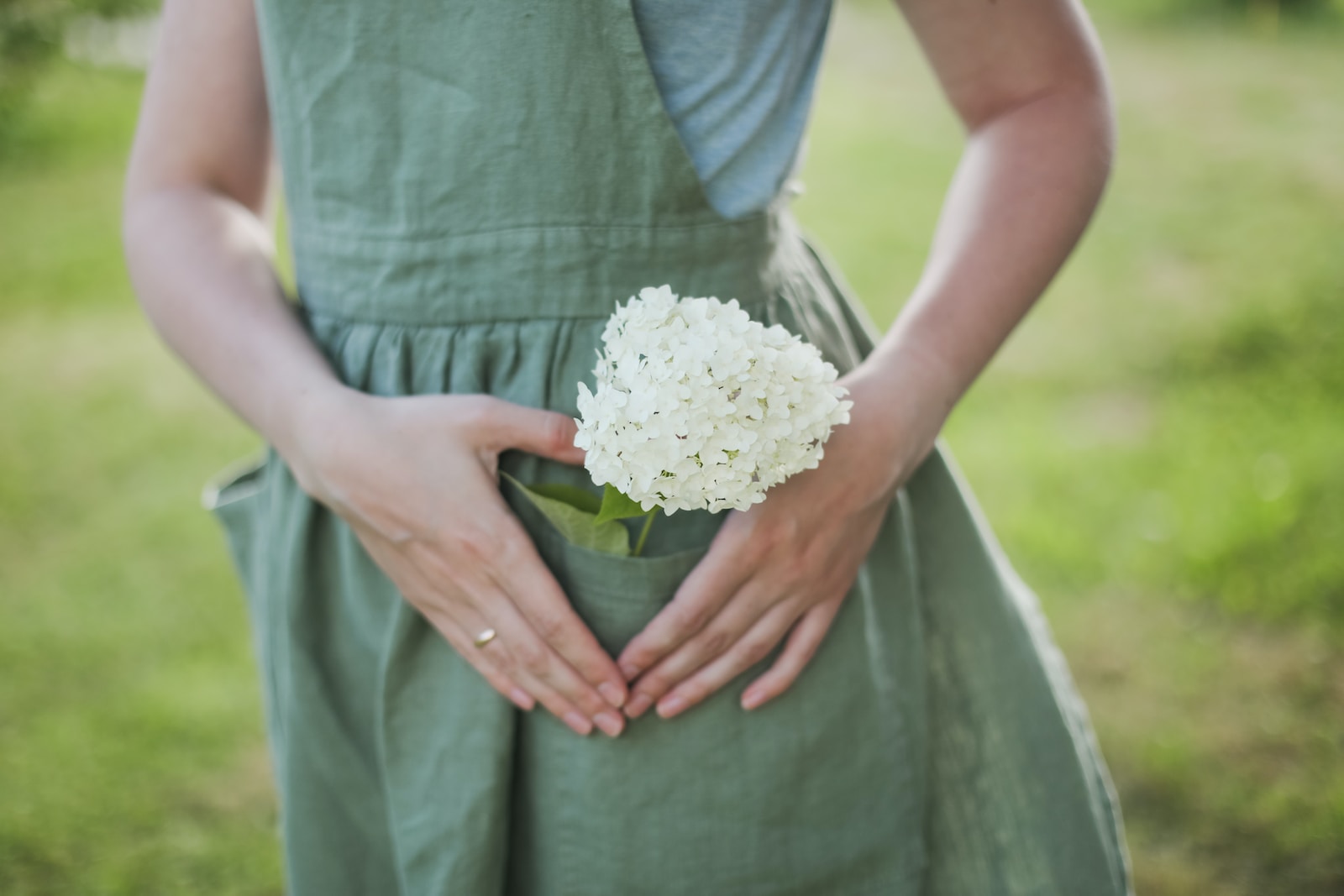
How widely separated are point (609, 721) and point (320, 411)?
1.46ft

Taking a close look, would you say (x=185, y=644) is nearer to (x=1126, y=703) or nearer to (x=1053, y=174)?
(x=1126, y=703)

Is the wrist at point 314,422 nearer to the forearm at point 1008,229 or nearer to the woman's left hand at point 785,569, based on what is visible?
the woman's left hand at point 785,569

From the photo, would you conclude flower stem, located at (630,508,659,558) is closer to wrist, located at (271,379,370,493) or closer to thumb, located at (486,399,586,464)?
thumb, located at (486,399,586,464)

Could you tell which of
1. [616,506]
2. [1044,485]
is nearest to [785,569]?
[616,506]

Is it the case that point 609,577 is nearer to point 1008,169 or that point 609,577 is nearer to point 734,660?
point 734,660

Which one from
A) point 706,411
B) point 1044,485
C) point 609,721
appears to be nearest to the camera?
point 706,411

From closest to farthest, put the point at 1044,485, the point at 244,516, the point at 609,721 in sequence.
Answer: the point at 609,721, the point at 244,516, the point at 1044,485

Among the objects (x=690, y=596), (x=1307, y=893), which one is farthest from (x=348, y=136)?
(x=1307, y=893)

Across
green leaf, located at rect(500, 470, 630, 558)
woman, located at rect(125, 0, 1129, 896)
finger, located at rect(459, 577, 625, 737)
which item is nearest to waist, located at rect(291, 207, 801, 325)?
woman, located at rect(125, 0, 1129, 896)

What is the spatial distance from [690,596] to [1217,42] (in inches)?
377

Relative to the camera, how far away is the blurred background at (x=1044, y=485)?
2844 mm

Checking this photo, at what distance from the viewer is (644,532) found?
1.11m

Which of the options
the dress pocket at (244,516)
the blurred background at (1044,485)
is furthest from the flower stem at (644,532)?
the blurred background at (1044,485)

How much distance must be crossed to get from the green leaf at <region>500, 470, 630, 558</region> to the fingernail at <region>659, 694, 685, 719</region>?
165 millimetres
